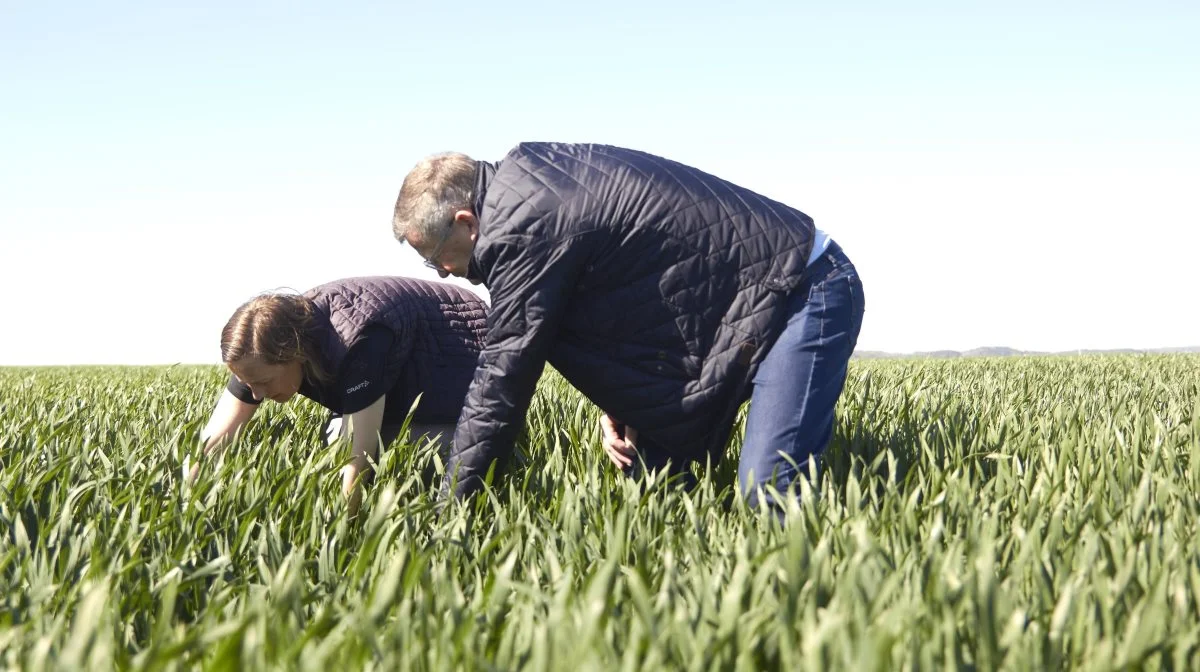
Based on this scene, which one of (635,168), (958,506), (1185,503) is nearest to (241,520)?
(635,168)

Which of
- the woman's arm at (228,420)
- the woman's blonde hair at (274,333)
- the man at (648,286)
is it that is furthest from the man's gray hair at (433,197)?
the woman's arm at (228,420)

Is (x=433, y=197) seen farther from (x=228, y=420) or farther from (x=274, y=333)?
(x=228, y=420)

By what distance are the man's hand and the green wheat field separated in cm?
15

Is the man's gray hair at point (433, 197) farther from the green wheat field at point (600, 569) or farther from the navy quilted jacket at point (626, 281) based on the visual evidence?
the green wheat field at point (600, 569)

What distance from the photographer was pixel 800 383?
2793mm

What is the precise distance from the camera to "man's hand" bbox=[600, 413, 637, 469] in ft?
10.9

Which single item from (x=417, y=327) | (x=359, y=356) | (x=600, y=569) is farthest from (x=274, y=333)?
(x=600, y=569)

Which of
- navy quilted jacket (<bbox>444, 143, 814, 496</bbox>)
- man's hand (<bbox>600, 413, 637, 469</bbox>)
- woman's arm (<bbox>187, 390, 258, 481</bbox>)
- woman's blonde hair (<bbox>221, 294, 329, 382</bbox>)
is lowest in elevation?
woman's arm (<bbox>187, 390, 258, 481</bbox>)

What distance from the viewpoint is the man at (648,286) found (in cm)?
271

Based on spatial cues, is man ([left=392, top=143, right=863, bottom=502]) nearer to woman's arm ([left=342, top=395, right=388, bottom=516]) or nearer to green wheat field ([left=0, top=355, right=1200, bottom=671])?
green wheat field ([left=0, top=355, right=1200, bottom=671])

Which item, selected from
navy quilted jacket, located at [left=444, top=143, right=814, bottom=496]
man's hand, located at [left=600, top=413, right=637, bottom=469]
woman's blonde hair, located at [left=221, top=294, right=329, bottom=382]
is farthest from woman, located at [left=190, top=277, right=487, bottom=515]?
man's hand, located at [left=600, top=413, right=637, bottom=469]

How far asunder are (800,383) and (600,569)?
1.34 meters

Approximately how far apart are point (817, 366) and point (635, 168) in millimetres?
730

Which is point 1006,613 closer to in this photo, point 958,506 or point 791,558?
point 791,558
